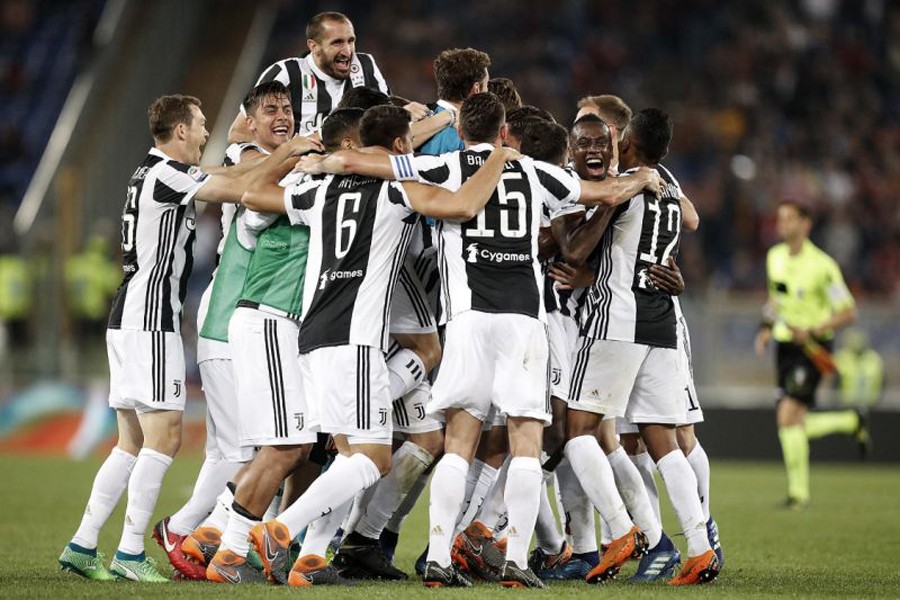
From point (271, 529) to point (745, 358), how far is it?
34.1ft

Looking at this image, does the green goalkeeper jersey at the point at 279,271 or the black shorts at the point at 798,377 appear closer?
the green goalkeeper jersey at the point at 279,271

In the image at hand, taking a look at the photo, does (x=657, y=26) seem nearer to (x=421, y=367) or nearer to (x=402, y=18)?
→ (x=402, y=18)

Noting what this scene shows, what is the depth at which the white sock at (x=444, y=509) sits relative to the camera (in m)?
6.76

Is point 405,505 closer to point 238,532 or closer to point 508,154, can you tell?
point 238,532

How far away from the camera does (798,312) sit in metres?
13.0

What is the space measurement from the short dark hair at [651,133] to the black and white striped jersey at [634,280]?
0.20m

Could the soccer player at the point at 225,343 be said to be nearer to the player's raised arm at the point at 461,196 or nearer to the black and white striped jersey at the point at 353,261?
the black and white striped jersey at the point at 353,261

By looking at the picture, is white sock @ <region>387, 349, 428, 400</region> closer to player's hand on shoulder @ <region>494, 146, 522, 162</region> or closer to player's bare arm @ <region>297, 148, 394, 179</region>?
player's bare arm @ <region>297, 148, 394, 179</region>

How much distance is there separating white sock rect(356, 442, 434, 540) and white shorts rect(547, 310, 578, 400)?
2.69 feet

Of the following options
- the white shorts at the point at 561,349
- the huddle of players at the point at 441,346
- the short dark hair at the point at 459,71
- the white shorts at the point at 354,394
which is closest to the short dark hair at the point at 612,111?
the huddle of players at the point at 441,346

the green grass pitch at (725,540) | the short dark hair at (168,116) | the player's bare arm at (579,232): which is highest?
the short dark hair at (168,116)

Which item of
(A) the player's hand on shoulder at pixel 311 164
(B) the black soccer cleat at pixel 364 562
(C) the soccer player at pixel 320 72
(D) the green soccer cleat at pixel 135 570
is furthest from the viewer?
(C) the soccer player at pixel 320 72

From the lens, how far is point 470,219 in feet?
22.8

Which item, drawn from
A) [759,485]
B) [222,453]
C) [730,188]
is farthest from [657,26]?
[222,453]
